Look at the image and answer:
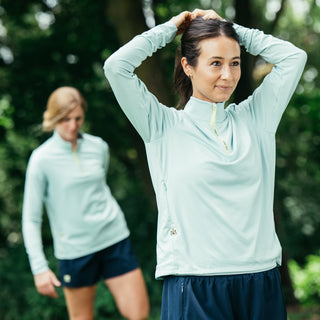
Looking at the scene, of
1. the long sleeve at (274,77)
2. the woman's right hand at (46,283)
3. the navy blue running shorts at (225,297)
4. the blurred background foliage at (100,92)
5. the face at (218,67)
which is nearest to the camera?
the navy blue running shorts at (225,297)

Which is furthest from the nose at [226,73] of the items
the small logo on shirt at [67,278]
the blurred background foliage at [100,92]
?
the blurred background foliage at [100,92]

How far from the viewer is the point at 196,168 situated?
2275 millimetres

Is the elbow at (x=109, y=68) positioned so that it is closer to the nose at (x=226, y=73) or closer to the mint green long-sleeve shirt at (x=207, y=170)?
the mint green long-sleeve shirt at (x=207, y=170)

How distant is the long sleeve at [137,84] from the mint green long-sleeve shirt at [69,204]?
1.85 meters

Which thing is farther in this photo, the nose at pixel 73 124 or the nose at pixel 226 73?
the nose at pixel 73 124

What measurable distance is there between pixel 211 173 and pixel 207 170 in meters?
0.02

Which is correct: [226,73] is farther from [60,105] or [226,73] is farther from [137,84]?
[60,105]

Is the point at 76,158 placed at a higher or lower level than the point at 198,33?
lower

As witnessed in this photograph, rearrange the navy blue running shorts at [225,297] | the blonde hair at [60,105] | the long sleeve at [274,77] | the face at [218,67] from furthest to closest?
the blonde hair at [60,105] < the long sleeve at [274,77] < the face at [218,67] < the navy blue running shorts at [225,297]

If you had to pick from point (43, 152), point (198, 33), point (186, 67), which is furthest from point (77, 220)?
point (198, 33)

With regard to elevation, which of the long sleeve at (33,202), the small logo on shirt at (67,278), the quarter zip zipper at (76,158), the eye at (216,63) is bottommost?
the small logo on shirt at (67,278)

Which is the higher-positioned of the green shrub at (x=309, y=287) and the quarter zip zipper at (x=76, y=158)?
the quarter zip zipper at (x=76, y=158)

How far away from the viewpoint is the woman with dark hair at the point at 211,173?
7.42 ft

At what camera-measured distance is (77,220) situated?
4.12 metres
